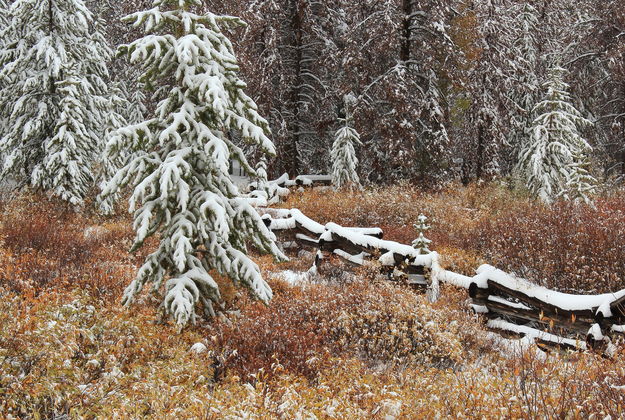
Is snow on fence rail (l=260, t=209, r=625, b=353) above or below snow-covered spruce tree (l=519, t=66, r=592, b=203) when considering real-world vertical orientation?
below

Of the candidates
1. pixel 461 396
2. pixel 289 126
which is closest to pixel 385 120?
pixel 289 126

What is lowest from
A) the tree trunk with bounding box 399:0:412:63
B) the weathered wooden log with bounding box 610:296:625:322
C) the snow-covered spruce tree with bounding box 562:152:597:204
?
the weathered wooden log with bounding box 610:296:625:322

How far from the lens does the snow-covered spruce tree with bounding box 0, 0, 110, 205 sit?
1561 centimetres

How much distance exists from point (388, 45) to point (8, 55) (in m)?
13.3

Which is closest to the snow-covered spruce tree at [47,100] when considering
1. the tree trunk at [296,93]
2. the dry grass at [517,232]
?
the dry grass at [517,232]

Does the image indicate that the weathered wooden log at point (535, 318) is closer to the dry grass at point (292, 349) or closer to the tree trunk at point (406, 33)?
the dry grass at point (292, 349)

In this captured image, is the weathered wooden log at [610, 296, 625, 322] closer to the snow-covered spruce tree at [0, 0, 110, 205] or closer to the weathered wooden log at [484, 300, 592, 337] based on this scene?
the weathered wooden log at [484, 300, 592, 337]

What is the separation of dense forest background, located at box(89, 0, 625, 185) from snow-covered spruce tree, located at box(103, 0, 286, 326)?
38.8ft

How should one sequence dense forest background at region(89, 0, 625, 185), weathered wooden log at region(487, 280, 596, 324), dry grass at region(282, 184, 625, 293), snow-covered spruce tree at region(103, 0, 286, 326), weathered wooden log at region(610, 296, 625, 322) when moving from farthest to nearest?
dense forest background at region(89, 0, 625, 185)
dry grass at region(282, 184, 625, 293)
weathered wooden log at region(487, 280, 596, 324)
snow-covered spruce tree at region(103, 0, 286, 326)
weathered wooden log at region(610, 296, 625, 322)

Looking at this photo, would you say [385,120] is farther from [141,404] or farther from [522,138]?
[141,404]

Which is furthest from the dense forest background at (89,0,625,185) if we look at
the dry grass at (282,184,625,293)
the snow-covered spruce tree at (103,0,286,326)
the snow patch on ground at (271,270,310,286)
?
the snow-covered spruce tree at (103,0,286,326)

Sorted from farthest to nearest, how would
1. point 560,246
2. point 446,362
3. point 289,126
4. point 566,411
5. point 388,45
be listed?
1. point 289,126
2. point 388,45
3. point 560,246
4. point 446,362
5. point 566,411

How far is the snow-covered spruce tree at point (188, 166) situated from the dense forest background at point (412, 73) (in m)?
11.8

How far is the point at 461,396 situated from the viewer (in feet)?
14.7
